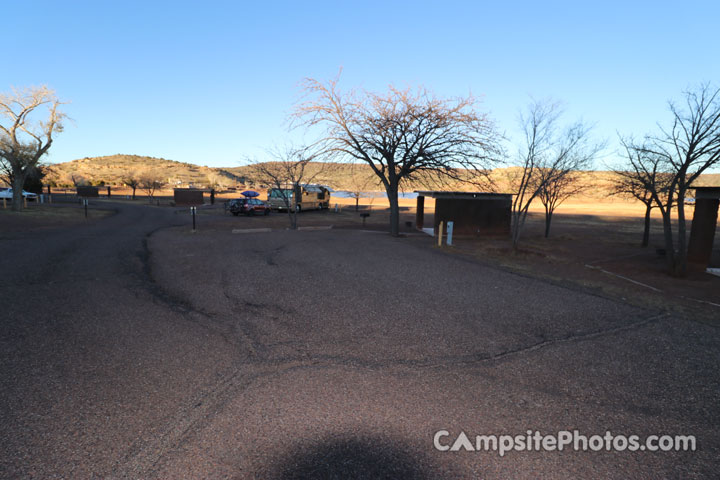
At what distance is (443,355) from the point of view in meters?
5.06


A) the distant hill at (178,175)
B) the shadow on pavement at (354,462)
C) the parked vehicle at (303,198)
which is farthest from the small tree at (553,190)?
the distant hill at (178,175)

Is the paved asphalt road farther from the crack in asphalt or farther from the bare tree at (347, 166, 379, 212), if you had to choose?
the bare tree at (347, 166, 379, 212)

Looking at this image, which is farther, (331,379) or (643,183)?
(643,183)

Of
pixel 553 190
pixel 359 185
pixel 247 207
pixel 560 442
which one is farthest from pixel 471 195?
pixel 359 185

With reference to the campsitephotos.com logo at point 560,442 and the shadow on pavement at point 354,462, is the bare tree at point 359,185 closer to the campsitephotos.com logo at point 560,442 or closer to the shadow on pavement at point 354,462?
the campsitephotos.com logo at point 560,442

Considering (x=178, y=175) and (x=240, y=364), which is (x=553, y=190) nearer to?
(x=240, y=364)

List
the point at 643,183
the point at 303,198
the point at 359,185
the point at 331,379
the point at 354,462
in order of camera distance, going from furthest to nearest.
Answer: the point at 359,185 → the point at 303,198 → the point at 643,183 → the point at 331,379 → the point at 354,462

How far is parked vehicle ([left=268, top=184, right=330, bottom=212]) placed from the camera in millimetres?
35094

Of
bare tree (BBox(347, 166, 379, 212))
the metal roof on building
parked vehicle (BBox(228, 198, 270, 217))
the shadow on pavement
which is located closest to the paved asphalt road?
the shadow on pavement

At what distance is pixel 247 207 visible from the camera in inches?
1275

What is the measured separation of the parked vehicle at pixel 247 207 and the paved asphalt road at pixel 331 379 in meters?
23.7

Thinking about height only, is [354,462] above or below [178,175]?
below

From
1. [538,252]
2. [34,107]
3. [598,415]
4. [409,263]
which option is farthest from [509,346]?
[34,107]

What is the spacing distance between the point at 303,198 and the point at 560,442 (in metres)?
35.6
